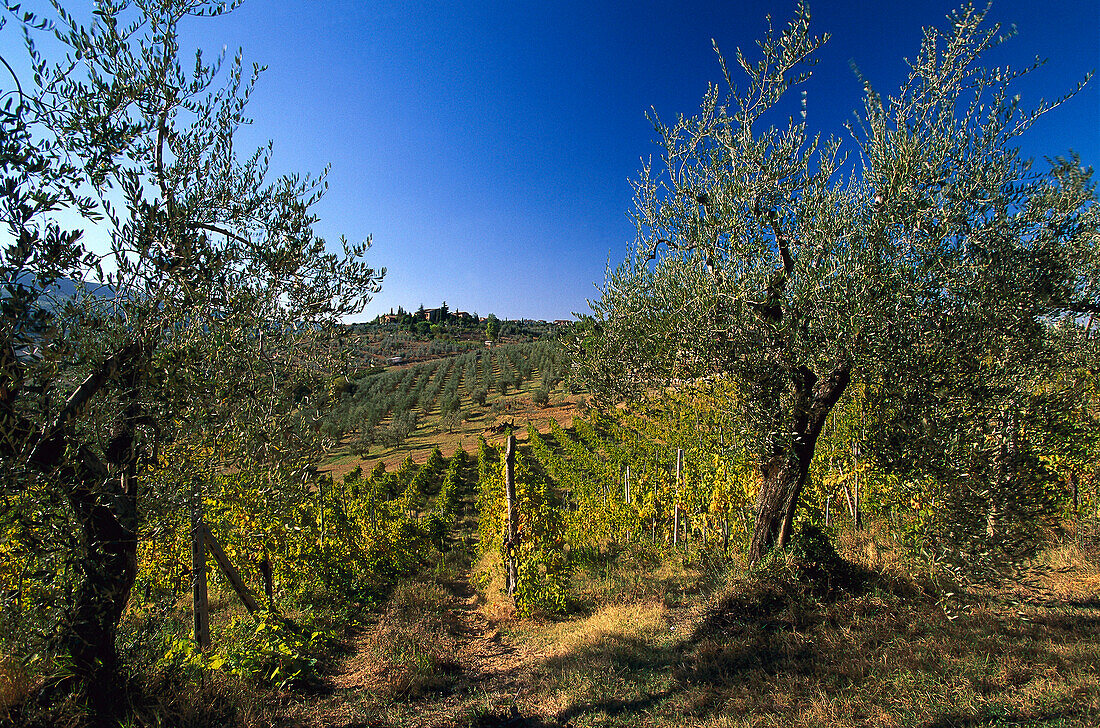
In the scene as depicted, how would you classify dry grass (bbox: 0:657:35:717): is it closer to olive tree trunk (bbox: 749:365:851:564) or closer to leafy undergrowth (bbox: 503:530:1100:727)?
leafy undergrowth (bbox: 503:530:1100:727)

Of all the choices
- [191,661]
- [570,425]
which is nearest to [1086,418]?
[191,661]

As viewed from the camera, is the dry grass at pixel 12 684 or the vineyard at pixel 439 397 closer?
the dry grass at pixel 12 684

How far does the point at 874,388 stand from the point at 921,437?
105cm

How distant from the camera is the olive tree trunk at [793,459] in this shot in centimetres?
562

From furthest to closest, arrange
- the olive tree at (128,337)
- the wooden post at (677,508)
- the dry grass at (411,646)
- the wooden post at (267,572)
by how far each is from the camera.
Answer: the wooden post at (677,508), the wooden post at (267,572), the dry grass at (411,646), the olive tree at (128,337)

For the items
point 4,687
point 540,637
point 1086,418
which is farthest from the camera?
point 540,637

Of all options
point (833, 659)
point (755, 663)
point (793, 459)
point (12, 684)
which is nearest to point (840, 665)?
point (833, 659)

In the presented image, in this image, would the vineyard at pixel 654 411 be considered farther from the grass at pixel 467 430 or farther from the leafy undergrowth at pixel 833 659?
the grass at pixel 467 430

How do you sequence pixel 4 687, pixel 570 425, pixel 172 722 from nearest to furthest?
pixel 4 687, pixel 172 722, pixel 570 425

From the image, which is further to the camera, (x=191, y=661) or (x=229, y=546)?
(x=229, y=546)

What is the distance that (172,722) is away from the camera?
392 centimetres

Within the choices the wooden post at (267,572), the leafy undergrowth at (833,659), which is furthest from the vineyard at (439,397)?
the leafy undergrowth at (833,659)

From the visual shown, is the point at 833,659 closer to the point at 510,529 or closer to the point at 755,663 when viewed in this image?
the point at 755,663

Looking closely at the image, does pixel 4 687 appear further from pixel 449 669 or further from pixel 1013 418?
pixel 1013 418
